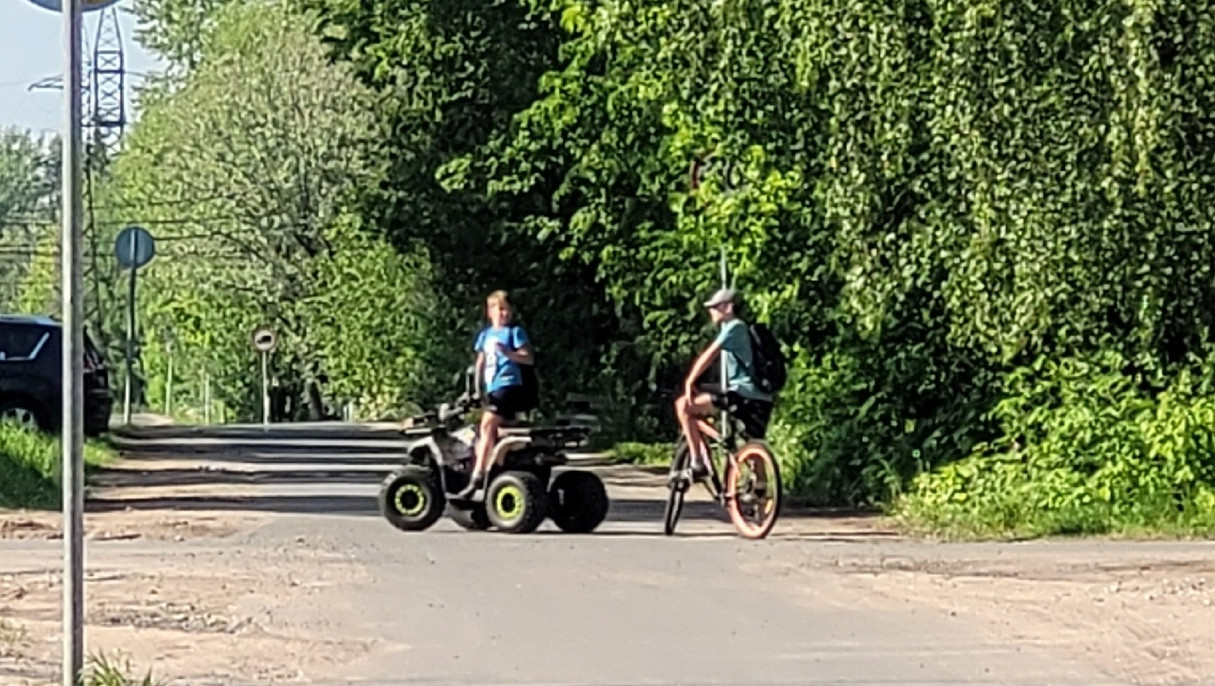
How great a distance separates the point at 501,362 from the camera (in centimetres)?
1831

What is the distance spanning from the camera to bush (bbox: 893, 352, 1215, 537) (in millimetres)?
18469

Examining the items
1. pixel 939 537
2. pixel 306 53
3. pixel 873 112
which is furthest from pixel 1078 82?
pixel 306 53

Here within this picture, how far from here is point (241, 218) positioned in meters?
63.4

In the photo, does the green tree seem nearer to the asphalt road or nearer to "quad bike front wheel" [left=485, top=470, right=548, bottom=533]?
"quad bike front wheel" [left=485, top=470, right=548, bottom=533]

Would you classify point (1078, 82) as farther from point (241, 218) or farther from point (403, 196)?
point (241, 218)

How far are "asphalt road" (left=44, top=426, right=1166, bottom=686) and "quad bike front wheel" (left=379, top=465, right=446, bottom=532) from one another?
0.15 m

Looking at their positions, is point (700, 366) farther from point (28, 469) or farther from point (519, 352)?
point (28, 469)

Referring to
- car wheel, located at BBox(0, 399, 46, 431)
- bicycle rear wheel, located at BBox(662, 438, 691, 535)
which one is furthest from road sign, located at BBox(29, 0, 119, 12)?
car wheel, located at BBox(0, 399, 46, 431)

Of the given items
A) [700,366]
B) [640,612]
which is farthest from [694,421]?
[640,612]

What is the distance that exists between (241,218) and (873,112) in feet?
152

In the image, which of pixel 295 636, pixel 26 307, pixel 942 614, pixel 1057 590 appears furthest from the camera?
pixel 26 307

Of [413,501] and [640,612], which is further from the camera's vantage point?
[413,501]

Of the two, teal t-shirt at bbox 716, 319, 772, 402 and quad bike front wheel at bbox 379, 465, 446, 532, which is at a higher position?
teal t-shirt at bbox 716, 319, 772, 402

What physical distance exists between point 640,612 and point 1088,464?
6.89 metres
